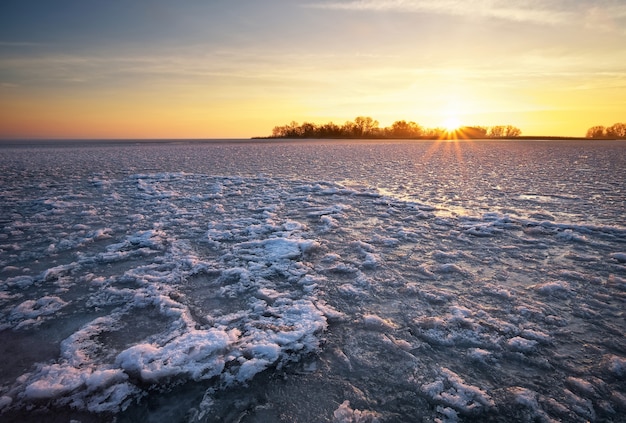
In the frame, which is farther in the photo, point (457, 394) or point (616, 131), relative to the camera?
point (616, 131)

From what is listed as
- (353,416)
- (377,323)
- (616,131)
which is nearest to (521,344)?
(377,323)

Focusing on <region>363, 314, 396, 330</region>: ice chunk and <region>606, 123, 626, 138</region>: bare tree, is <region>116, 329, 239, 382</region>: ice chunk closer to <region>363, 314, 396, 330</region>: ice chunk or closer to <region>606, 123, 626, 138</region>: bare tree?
<region>363, 314, 396, 330</region>: ice chunk

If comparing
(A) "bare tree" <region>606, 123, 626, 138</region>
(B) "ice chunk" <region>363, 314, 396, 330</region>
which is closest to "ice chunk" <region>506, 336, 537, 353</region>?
(B) "ice chunk" <region>363, 314, 396, 330</region>

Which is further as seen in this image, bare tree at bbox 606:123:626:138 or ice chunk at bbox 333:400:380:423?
bare tree at bbox 606:123:626:138

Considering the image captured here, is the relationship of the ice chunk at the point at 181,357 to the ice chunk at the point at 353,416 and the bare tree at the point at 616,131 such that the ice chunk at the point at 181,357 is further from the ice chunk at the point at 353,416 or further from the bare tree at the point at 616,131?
the bare tree at the point at 616,131

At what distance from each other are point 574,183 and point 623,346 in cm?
965

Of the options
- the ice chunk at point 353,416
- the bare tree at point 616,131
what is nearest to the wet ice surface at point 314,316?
the ice chunk at point 353,416

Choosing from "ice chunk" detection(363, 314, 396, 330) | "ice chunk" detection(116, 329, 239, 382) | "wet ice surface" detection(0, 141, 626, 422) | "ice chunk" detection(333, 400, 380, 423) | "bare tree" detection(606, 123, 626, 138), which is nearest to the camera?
"ice chunk" detection(333, 400, 380, 423)

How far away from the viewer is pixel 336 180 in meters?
11.4

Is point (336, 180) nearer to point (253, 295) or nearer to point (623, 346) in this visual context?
point (253, 295)

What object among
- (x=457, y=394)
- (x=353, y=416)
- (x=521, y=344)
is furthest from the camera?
(x=521, y=344)

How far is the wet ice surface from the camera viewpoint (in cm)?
207

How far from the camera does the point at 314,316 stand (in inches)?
117

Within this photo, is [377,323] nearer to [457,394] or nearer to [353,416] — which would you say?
[457,394]
